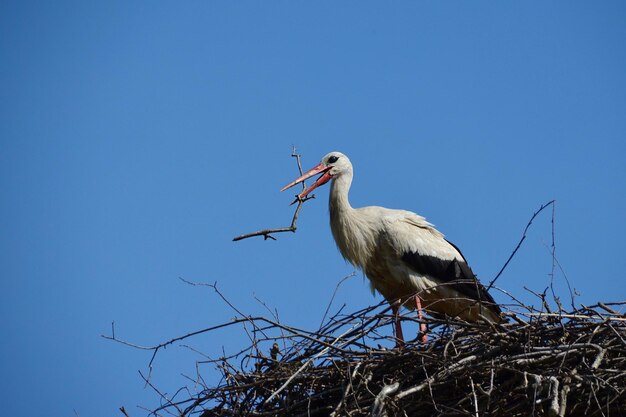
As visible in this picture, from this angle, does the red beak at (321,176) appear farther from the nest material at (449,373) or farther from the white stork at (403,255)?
the nest material at (449,373)

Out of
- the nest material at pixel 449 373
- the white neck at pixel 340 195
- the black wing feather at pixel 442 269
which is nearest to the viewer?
the nest material at pixel 449 373

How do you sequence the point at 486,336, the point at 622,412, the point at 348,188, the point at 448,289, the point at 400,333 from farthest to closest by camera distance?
the point at 348,188, the point at 448,289, the point at 400,333, the point at 486,336, the point at 622,412

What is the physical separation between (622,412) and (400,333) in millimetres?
2227

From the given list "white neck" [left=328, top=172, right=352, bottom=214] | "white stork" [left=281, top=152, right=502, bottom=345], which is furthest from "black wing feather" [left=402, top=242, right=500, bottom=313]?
"white neck" [left=328, top=172, right=352, bottom=214]

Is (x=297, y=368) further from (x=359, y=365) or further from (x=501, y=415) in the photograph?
(x=501, y=415)

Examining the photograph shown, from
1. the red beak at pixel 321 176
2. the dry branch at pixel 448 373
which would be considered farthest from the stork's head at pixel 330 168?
the dry branch at pixel 448 373

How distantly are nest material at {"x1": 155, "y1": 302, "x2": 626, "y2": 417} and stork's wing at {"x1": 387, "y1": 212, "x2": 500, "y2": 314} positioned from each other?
5.95ft

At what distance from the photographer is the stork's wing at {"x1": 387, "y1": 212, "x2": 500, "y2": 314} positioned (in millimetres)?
6934

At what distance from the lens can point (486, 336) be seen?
15.3ft

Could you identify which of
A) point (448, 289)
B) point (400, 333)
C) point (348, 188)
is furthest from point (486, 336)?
point (348, 188)

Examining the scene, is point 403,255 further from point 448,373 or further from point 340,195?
point 448,373

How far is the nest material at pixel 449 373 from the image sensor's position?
14.1 feet

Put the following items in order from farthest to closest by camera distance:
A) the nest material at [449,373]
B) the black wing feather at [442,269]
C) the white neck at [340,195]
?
the white neck at [340,195], the black wing feather at [442,269], the nest material at [449,373]

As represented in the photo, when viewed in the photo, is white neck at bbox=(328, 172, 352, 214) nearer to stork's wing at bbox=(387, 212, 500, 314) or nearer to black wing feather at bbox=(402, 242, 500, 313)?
stork's wing at bbox=(387, 212, 500, 314)
